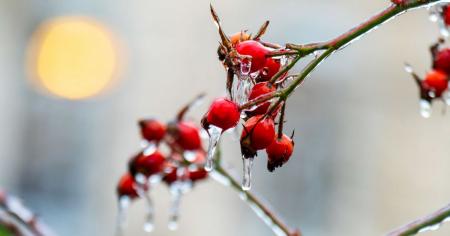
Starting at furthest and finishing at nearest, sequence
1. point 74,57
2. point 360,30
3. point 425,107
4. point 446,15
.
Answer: point 74,57, point 425,107, point 446,15, point 360,30

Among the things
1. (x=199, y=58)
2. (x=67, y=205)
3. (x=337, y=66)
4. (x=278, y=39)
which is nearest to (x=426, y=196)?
(x=337, y=66)

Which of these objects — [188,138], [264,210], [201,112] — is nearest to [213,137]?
[264,210]

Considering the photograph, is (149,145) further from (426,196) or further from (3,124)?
(3,124)

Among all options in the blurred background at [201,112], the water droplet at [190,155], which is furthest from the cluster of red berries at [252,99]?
the blurred background at [201,112]

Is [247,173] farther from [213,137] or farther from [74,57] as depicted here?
[74,57]

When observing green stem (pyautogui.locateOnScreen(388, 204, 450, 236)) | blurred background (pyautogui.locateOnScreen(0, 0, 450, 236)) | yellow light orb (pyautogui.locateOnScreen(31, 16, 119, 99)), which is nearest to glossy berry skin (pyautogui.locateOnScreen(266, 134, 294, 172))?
green stem (pyautogui.locateOnScreen(388, 204, 450, 236))

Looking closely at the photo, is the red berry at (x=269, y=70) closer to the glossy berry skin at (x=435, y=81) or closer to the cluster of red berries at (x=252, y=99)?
the cluster of red berries at (x=252, y=99)
